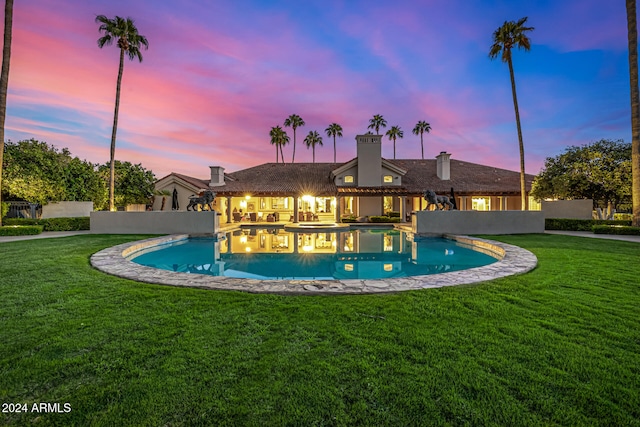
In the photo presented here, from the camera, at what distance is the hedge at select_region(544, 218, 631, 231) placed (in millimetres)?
16688

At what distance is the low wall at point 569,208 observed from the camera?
19.0 m

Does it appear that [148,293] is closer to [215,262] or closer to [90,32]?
[215,262]

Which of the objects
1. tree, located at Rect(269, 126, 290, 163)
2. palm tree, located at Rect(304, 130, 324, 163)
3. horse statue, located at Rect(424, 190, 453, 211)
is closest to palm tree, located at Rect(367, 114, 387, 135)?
palm tree, located at Rect(304, 130, 324, 163)

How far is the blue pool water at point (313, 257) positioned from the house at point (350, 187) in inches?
347

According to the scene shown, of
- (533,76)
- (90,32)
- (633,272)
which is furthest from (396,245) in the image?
(90,32)

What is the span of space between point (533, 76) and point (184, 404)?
29188 millimetres

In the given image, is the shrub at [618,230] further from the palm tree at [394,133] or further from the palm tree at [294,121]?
the palm tree at [294,121]

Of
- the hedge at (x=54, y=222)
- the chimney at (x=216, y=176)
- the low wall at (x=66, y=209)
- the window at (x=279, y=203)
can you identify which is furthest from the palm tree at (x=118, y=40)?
the window at (x=279, y=203)

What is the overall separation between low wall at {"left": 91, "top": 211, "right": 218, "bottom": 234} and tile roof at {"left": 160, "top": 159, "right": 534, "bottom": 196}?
7.21 meters

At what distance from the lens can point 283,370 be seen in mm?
2539

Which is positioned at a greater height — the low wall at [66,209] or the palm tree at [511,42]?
the palm tree at [511,42]

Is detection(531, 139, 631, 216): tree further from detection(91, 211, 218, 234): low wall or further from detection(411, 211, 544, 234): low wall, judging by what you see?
detection(91, 211, 218, 234): low wall

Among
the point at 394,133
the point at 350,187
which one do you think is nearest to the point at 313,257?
the point at 350,187

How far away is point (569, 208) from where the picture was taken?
1945 cm
